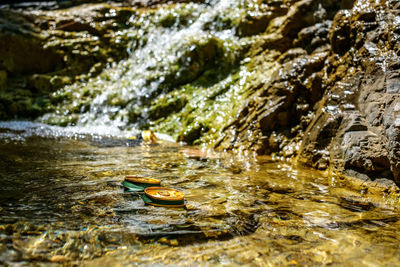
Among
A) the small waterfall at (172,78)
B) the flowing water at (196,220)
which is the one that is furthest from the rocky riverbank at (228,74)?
the flowing water at (196,220)

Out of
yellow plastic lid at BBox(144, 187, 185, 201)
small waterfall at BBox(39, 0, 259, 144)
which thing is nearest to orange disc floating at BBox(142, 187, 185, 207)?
yellow plastic lid at BBox(144, 187, 185, 201)

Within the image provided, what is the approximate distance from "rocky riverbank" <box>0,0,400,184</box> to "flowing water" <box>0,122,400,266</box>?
37.9 inches

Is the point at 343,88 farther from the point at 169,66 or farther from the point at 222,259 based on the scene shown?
the point at 169,66

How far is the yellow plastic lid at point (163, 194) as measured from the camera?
102 inches

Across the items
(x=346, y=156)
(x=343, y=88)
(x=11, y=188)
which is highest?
(x=343, y=88)

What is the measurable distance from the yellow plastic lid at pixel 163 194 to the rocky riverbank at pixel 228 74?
7.13ft

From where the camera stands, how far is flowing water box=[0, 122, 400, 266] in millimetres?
1822

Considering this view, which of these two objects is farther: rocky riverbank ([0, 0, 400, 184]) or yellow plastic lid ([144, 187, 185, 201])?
rocky riverbank ([0, 0, 400, 184])

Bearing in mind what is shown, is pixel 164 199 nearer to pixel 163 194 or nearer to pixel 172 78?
pixel 163 194

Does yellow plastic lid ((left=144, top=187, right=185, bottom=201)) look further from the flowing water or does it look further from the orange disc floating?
the flowing water

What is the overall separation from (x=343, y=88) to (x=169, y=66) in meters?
6.33

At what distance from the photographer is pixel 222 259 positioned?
5.96 ft

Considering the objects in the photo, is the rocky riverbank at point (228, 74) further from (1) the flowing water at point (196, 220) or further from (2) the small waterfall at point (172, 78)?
(1) the flowing water at point (196, 220)

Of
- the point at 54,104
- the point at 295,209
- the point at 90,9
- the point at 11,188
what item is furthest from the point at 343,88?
the point at 90,9
